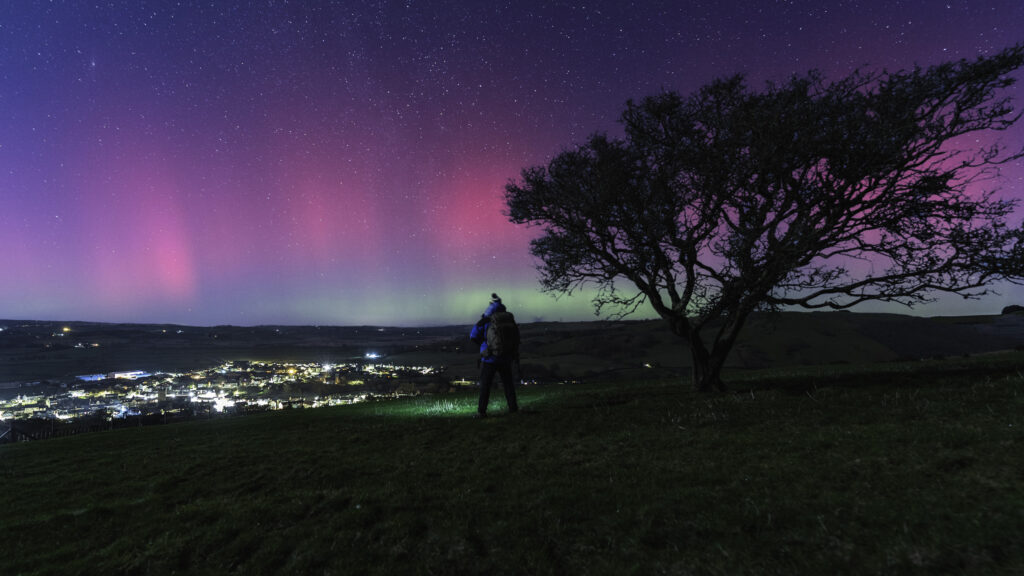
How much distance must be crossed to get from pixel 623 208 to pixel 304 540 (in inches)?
522

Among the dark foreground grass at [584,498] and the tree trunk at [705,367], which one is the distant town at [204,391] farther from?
the dark foreground grass at [584,498]

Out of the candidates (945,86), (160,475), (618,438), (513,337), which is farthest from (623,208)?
(160,475)

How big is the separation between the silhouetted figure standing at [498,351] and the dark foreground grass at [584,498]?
221 cm

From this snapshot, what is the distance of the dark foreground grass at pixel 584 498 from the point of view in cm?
411

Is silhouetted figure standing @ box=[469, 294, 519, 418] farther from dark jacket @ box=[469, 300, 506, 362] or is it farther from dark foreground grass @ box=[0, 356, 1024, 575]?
dark foreground grass @ box=[0, 356, 1024, 575]

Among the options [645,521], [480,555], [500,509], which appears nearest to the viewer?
[480,555]

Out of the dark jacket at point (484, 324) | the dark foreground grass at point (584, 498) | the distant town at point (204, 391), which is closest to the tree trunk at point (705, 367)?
the dark foreground grass at point (584, 498)

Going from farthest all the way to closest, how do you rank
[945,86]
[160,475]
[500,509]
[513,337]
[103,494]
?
[513,337]
[945,86]
[160,475]
[103,494]
[500,509]

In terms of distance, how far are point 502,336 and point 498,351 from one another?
49 centimetres

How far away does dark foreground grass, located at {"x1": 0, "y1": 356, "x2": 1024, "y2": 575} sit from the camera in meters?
4.11

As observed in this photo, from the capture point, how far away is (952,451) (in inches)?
224

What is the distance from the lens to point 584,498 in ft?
19.0

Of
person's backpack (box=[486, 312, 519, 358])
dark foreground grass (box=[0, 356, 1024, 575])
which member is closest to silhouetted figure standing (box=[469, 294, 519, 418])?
person's backpack (box=[486, 312, 519, 358])

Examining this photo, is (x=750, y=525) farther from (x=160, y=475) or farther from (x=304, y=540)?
(x=160, y=475)
